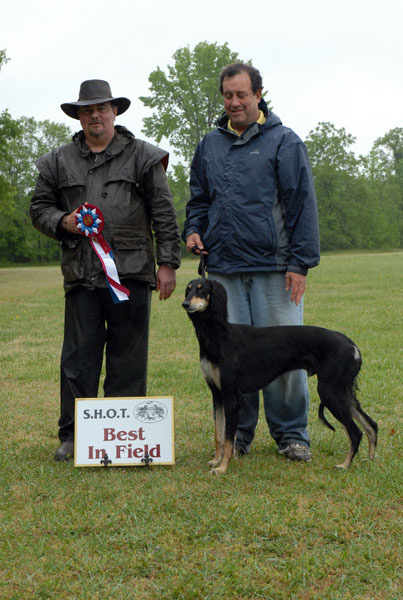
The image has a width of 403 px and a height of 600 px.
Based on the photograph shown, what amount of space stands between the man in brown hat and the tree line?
35826 millimetres

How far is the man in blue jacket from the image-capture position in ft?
13.3

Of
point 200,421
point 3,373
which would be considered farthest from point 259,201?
point 3,373

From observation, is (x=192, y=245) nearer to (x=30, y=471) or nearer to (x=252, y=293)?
(x=252, y=293)

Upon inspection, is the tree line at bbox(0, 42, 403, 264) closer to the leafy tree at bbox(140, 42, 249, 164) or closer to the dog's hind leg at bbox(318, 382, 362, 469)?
the leafy tree at bbox(140, 42, 249, 164)

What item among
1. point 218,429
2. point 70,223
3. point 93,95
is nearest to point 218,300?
point 218,429

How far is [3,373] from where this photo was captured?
7.32 metres

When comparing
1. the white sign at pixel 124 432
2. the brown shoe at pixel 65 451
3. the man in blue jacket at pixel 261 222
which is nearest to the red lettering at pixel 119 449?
the white sign at pixel 124 432

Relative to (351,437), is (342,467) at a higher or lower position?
lower

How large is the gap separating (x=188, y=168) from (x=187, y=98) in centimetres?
519

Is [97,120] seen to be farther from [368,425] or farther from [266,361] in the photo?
[368,425]

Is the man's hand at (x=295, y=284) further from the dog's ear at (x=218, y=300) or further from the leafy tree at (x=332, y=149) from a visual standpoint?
the leafy tree at (x=332, y=149)

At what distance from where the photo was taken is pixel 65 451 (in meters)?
4.33

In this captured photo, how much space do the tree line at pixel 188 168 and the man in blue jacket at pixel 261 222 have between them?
36205 mm

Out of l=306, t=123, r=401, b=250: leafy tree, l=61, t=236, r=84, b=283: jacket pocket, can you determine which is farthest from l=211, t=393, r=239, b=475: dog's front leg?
l=306, t=123, r=401, b=250: leafy tree
